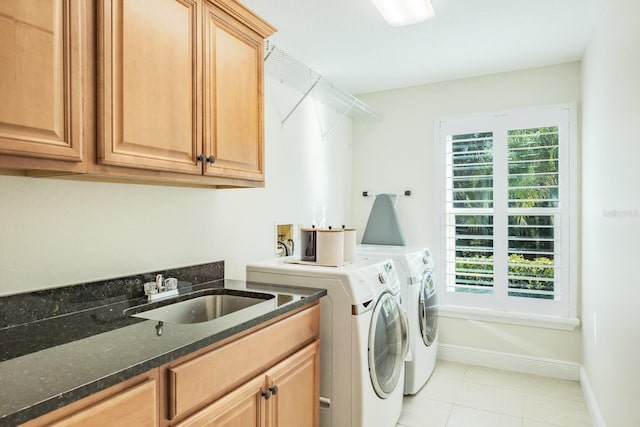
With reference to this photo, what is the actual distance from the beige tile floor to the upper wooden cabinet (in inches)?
74.2

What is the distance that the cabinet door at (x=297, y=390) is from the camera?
1.55 metres

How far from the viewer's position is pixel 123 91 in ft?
4.23

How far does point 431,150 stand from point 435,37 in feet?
3.84

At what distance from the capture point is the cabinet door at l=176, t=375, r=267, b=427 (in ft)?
3.92

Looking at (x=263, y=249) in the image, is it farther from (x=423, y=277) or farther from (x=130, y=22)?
(x=130, y=22)

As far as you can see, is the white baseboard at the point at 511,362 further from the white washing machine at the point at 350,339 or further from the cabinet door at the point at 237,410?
the cabinet door at the point at 237,410

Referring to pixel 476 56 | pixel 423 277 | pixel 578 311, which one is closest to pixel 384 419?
pixel 423 277

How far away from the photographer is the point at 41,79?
107 centimetres

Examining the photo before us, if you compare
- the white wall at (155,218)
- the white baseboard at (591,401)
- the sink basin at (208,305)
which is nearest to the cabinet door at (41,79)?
the white wall at (155,218)

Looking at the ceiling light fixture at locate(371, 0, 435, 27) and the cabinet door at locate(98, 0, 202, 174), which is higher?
the ceiling light fixture at locate(371, 0, 435, 27)

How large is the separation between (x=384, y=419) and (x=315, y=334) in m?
0.70

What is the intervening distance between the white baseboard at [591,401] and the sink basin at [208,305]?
198cm

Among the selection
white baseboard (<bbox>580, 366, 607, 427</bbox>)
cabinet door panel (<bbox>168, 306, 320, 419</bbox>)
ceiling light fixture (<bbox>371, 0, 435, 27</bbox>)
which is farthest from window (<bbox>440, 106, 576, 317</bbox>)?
cabinet door panel (<bbox>168, 306, 320, 419</bbox>)

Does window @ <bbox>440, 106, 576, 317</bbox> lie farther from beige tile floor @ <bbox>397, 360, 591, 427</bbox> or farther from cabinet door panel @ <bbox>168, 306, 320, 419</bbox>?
cabinet door panel @ <bbox>168, 306, 320, 419</bbox>
